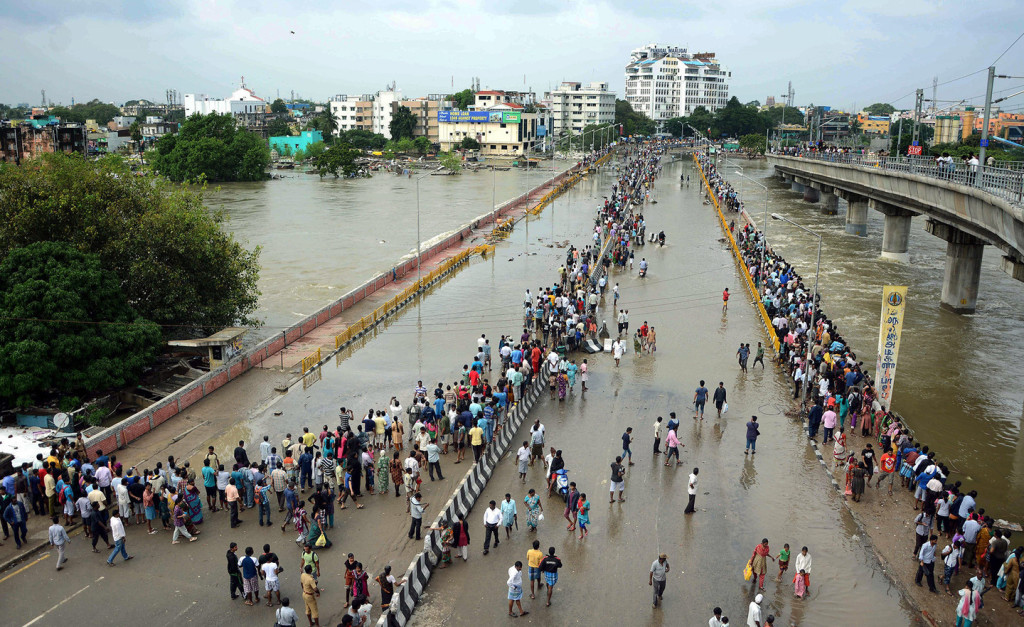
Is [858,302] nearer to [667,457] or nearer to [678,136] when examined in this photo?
[667,457]

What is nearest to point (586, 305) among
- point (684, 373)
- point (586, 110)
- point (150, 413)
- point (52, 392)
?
point (684, 373)

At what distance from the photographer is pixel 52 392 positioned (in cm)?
2092

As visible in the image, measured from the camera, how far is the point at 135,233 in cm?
2388

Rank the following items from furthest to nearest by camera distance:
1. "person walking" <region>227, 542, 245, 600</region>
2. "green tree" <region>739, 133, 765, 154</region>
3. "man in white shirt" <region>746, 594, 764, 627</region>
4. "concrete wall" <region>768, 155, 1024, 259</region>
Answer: "green tree" <region>739, 133, 765, 154</region> → "concrete wall" <region>768, 155, 1024, 259</region> → "person walking" <region>227, 542, 245, 600</region> → "man in white shirt" <region>746, 594, 764, 627</region>

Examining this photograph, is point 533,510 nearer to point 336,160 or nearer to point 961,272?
point 961,272

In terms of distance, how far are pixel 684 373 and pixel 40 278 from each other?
1783cm

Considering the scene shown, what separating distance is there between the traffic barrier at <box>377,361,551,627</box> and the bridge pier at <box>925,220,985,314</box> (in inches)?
822

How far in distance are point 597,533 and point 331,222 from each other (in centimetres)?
5539

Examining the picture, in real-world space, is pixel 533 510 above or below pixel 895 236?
below

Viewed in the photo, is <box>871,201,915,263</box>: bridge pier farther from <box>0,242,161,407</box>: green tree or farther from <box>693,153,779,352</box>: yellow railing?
<box>0,242,161,407</box>: green tree

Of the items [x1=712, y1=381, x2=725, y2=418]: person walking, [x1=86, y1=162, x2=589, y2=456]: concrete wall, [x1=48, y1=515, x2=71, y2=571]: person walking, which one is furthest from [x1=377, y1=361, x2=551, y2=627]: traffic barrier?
[x1=86, y1=162, x2=589, y2=456]: concrete wall

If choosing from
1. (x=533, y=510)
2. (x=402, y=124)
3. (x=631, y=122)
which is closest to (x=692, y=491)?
(x=533, y=510)

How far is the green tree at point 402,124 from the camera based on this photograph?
158625 mm

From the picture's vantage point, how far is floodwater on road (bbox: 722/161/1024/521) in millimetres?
18422
